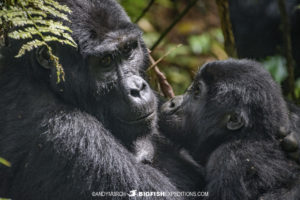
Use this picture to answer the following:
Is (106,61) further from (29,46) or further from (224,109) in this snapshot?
(224,109)

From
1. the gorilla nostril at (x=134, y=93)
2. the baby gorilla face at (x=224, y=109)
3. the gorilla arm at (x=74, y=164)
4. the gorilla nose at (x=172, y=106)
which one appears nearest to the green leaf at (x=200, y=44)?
the gorilla nose at (x=172, y=106)

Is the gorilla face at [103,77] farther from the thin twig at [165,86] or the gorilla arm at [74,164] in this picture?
the thin twig at [165,86]

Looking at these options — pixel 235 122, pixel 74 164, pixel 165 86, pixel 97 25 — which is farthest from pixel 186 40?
pixel 74 164

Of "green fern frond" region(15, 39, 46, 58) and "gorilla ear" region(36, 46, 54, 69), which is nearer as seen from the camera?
"green fern frond" region(15, 39, 46, 58)

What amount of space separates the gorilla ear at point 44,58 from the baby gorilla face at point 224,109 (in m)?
1.41

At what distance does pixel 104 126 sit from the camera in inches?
158

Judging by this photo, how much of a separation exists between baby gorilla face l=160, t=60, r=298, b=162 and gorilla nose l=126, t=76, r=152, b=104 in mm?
723

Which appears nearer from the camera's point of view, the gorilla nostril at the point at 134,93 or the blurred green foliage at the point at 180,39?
the gorilla nostril at the point at 134,93

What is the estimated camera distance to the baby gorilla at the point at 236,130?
12.8ft

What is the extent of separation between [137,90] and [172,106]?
36.5 inches

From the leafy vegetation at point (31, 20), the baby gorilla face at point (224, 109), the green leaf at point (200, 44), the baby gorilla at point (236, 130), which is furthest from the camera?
the green leaf at point (200, 44)

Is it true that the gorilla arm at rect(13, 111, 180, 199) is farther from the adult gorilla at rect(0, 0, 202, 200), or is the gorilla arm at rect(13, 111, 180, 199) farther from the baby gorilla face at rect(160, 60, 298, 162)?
the baby gorilla face at rect(160, 60, 298, 162)

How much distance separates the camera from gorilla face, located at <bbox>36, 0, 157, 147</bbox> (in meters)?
3.94

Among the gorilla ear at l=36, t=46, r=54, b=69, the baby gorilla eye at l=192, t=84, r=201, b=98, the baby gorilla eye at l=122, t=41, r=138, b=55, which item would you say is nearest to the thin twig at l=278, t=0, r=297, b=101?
the baby gorilla eye at l=192, t=84, r=201, b=98
